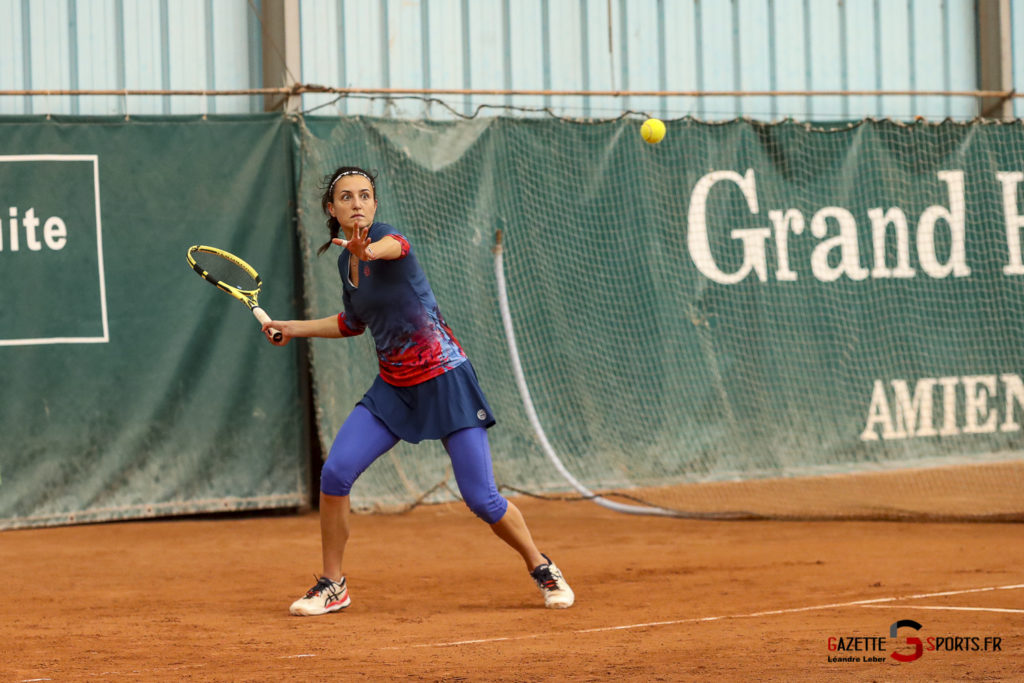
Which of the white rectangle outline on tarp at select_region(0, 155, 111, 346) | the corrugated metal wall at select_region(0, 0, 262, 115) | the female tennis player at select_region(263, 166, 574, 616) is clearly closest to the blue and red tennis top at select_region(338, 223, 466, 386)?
the female tennis player at select_region(263, 166, 574, 616)

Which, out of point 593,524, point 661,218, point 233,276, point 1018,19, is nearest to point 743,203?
point 661,218

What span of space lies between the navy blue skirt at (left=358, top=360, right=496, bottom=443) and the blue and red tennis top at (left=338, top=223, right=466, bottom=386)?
0.14 ft

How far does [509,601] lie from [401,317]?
1393 millimetres

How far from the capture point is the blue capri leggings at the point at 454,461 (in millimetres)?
5199

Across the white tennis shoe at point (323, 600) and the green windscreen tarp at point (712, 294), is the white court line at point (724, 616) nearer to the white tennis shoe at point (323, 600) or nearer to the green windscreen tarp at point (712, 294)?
the white tennis shoe at point (323, 600)

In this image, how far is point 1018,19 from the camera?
11.7 m

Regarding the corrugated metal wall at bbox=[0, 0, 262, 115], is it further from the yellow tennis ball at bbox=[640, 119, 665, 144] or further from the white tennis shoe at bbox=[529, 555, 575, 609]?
the white tennis shoe at bbox=[529, 555, 575, 609]

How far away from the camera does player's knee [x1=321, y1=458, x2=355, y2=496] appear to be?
520cm

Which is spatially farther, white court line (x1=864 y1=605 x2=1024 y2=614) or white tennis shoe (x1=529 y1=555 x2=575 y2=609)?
white tennis shoe (x1=529 y1=555 x2=575 y2=609)

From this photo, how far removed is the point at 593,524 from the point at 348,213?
153 inches

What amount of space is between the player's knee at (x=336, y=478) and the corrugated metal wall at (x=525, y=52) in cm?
440

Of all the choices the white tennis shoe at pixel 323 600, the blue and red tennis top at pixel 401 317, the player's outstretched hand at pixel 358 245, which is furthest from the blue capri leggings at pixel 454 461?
the player's outstretched hand at pixel 358 245

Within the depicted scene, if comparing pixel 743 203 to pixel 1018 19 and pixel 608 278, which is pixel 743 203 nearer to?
pixel 608 278

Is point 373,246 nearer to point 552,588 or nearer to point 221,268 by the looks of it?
point 221,268
